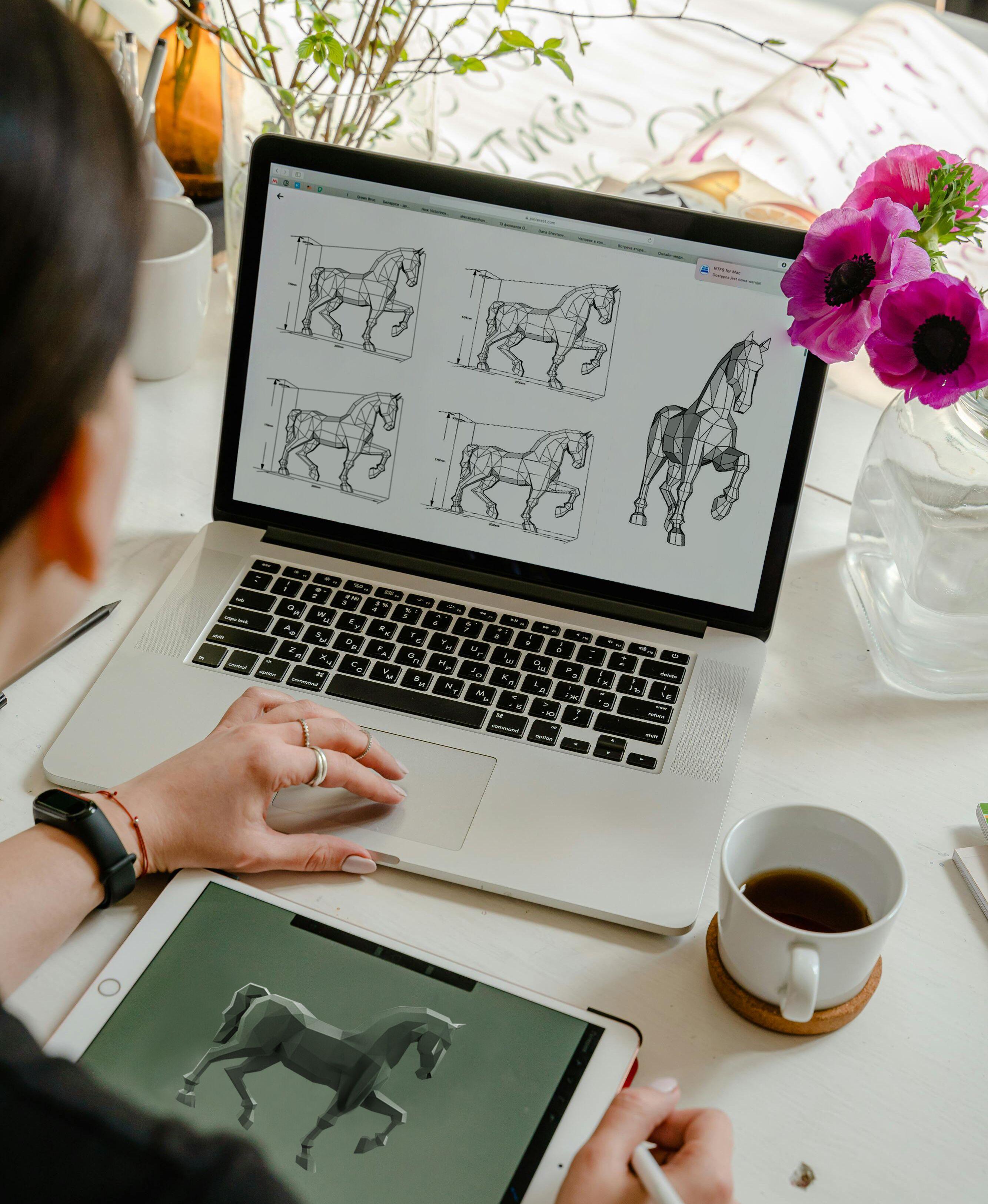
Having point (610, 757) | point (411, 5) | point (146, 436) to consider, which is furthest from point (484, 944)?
point (411, 5)

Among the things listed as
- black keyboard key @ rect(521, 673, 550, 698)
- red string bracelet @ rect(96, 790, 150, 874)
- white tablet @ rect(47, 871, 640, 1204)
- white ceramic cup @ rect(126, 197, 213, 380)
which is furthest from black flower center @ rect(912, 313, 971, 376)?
white ceramic cup @ rect(126, 197, 213, 380)

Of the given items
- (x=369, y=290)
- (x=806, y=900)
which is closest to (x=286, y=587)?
(x=369, y=290)

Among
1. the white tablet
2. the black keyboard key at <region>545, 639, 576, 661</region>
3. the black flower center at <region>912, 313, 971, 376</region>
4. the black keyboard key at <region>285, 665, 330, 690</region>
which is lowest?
the white tablet

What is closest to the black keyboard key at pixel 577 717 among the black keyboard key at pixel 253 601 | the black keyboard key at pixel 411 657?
the black keyboard key at pixel 411 657

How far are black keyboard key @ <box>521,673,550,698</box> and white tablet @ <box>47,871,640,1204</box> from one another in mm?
224

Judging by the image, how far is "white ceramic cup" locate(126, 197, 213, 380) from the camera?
103 cm

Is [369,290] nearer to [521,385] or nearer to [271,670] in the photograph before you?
[521,385]

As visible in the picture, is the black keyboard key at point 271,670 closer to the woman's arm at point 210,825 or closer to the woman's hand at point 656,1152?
the woman's arm at point 210,825

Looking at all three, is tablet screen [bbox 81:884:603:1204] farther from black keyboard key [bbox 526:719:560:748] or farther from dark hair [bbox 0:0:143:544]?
dark hair [bbox 0:0:143:544]

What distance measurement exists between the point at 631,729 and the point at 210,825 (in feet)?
0.96

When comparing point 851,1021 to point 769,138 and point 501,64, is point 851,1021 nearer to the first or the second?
point 769,138

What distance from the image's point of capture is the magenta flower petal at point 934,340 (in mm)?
649

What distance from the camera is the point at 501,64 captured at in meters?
1.82

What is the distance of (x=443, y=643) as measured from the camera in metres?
0.81
